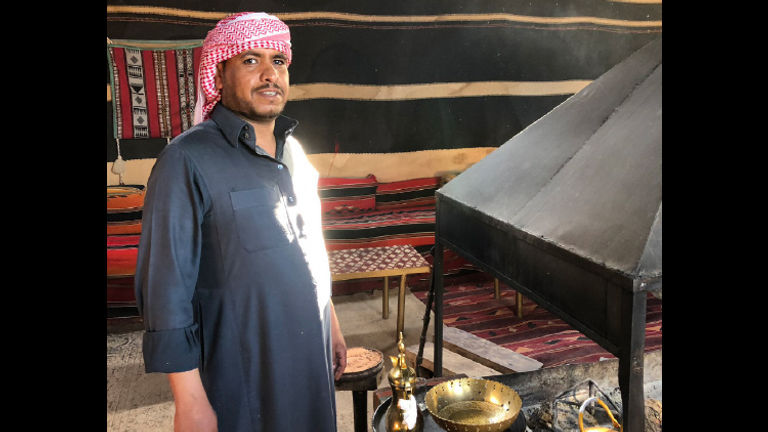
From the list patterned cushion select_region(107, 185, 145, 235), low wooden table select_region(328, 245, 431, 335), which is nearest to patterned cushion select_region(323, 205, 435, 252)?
low wooden table select_region(328, 245, 431, 335)

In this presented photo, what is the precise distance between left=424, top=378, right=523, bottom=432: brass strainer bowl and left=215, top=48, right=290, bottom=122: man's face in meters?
1.21

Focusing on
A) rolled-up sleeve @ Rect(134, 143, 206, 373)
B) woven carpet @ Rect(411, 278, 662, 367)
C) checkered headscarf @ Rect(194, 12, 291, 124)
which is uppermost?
checkered headscarf @ Rect(194, 12, 291, 124)

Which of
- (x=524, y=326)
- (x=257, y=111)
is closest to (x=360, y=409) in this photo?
(x=257, y=111)

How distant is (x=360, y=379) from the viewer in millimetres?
2400

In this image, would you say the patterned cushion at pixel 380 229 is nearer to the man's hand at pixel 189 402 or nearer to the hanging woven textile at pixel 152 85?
the hanging woven textile at pixel 152 85

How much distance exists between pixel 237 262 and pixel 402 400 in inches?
29.1

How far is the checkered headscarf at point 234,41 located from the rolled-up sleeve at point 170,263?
0.36 metres

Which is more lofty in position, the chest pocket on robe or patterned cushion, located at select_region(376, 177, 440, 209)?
the chest pocket on robe

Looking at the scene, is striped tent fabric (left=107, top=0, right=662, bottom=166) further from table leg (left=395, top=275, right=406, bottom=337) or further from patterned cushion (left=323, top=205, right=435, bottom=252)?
table leg (left=395, top=275, right=406, bottom=337)

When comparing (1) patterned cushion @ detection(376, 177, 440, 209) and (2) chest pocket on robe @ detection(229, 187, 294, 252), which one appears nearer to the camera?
(2) chest pocket on robe @ detection(229, 187, 294, 252)

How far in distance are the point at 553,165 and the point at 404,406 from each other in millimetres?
1222

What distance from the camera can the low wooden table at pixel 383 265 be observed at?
14.2 feet

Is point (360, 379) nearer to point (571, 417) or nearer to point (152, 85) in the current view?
point (571, 417)

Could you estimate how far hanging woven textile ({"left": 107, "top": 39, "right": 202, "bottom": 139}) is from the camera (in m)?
4.95
